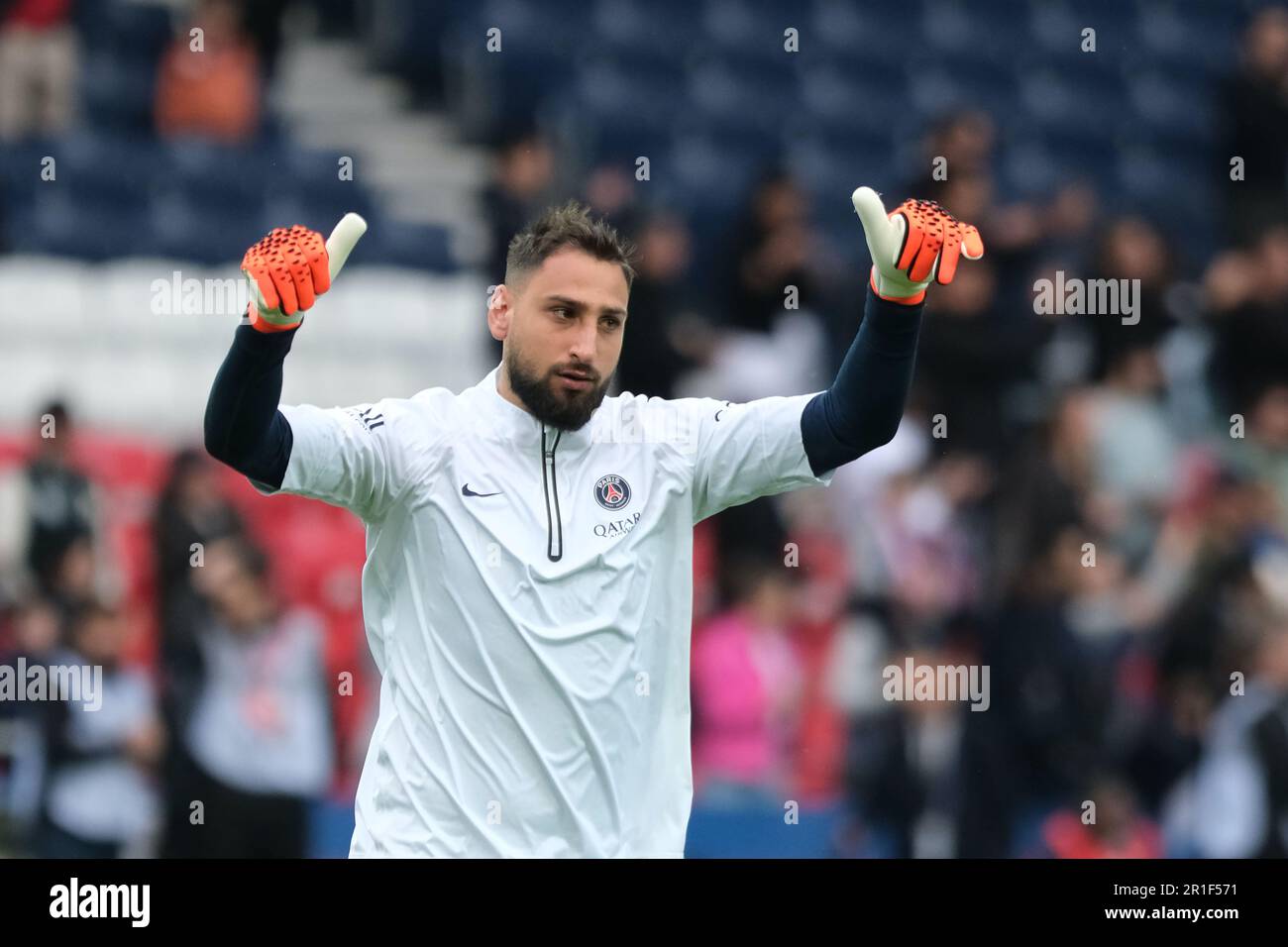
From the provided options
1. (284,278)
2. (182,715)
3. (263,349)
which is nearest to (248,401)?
(263,349)

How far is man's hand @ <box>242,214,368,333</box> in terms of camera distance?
4.27 meters

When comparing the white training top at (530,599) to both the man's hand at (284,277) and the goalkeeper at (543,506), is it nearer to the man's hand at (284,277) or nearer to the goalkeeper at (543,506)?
the goalkeeper at (543,506)

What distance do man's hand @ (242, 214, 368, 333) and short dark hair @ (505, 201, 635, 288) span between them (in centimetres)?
55

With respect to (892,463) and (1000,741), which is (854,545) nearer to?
(892,463)

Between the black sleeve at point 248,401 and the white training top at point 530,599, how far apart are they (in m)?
0.13

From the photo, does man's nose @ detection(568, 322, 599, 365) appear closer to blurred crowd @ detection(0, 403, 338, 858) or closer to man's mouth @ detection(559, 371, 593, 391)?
man's mouth @ detection(559, 371, 593, 391)

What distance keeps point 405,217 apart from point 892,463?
306 cm

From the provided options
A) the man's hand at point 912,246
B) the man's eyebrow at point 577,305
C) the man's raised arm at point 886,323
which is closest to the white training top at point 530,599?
the man's raised arm at point 886,323

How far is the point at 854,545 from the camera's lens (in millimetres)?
9320

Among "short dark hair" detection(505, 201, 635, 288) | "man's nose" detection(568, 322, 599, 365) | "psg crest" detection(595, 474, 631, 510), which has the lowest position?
"psg crest" detection(595, 474, 631, 510)

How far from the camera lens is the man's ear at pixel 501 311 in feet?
15.8

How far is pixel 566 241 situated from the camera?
472cm

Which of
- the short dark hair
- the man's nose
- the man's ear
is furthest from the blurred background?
the man's nose

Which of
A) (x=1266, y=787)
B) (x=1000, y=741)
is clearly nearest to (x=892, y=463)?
(x=1000, y=741)
